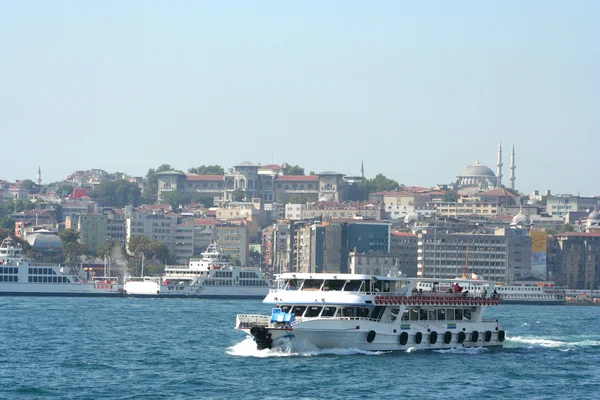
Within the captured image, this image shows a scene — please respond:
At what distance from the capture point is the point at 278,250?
595 feet

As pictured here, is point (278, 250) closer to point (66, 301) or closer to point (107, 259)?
point (107, 259)

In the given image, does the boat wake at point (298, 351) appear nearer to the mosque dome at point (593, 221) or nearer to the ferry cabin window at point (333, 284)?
the ferry cabin window at point (333, 284)

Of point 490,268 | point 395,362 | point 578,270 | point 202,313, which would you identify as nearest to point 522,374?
point 395,362

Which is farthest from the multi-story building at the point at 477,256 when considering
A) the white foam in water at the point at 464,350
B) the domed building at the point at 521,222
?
the white foam in water at the point at 464,350

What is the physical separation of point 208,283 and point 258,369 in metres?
84.2

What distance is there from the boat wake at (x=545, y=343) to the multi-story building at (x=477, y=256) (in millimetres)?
88973

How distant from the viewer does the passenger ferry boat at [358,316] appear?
5047 cm

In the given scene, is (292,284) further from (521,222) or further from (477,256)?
(521,222)

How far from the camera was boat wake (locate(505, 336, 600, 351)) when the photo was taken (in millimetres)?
59469

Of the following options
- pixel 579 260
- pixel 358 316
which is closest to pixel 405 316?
pixel 358 316

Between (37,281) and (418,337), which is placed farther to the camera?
(37,281)

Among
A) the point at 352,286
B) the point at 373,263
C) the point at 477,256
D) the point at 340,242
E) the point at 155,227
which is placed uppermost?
the point at 155,227

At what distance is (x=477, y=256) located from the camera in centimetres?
15462

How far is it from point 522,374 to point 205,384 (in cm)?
1118
